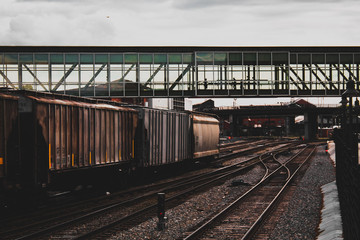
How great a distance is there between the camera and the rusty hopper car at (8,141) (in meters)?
11.9

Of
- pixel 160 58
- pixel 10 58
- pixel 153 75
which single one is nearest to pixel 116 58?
pixel 153 75

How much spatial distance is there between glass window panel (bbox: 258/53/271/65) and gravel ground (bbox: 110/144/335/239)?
17.3 meters

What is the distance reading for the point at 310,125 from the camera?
97.6m

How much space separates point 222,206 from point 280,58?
80.9 ft

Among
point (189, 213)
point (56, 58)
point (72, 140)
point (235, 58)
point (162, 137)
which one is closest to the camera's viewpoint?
point (189, 213)

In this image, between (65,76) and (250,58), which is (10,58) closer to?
(65,76)

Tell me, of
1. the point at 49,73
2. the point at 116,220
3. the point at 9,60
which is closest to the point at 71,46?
the point at 49,73

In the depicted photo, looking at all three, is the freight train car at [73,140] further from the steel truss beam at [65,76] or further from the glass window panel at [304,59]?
the glass window panel at [304,59]

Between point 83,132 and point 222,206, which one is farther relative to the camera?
point 222,206

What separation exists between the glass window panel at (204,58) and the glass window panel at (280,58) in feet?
16.8

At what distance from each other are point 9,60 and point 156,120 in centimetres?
1928

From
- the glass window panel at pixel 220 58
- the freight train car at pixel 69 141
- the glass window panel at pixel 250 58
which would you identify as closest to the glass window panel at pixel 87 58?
the glass window panel at pixel 220 58

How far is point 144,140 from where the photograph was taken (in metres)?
20.1

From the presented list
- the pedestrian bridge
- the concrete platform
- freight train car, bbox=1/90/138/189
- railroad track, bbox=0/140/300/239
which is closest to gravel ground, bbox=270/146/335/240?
the concrete platform
